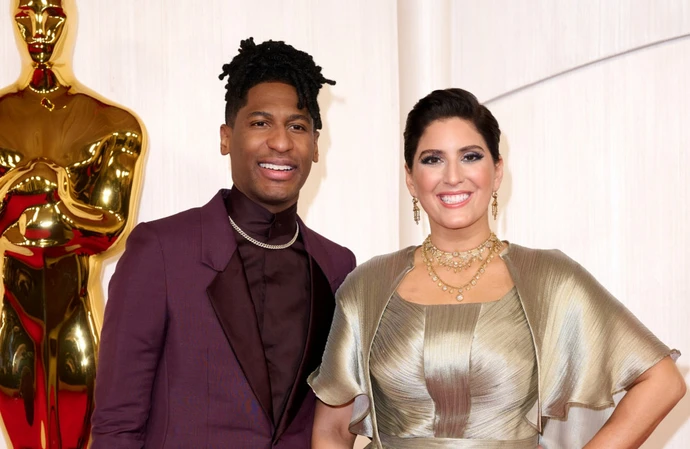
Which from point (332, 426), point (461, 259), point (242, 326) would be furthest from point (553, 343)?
point (242, 326)

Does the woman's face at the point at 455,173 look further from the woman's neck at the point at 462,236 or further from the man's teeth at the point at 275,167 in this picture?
the man's teeth at the point at 275,167

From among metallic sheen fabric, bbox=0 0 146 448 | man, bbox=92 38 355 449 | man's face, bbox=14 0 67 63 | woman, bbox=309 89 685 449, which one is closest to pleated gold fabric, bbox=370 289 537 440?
woman, bbox=309 89 685 449

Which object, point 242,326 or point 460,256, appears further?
point 460,256

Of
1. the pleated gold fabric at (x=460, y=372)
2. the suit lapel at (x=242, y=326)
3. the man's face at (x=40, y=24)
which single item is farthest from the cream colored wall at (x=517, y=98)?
the pleated gold fabric at (x=460, y=372)

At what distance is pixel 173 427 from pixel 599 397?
96 centimetres

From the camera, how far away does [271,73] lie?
241cm

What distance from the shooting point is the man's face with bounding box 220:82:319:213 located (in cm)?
234

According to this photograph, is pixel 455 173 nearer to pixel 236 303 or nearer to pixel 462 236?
pixel 462 236

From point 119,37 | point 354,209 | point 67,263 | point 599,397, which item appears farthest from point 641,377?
point 119,37

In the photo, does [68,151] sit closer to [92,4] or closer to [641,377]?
[92,4]

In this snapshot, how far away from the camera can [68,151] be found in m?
2.63

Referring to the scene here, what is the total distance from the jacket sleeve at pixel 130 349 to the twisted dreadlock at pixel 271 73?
0.47m

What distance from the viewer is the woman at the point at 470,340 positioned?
7.07 ft

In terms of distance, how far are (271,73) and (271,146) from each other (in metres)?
0.21
